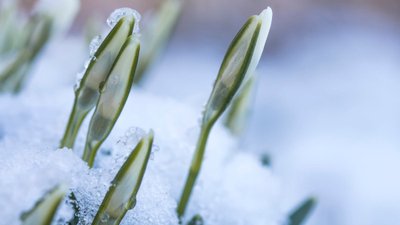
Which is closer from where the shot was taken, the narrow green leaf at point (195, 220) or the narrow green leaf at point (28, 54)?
the narrow green leaf at point (195, 220)

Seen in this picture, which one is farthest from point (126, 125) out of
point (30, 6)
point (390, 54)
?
point (30, 6)

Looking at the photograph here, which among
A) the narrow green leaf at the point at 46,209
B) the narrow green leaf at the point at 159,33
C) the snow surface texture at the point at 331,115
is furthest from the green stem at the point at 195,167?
the snow surface texture at the point at 331,115

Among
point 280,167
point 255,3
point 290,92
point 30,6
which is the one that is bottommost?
point 280,167

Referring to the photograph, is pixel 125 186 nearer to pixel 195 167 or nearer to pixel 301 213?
pixel 195 167

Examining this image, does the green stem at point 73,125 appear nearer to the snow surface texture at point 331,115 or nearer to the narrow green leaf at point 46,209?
the narrow green leaf at point 46,209

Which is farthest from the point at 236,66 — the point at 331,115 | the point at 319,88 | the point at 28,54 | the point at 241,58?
the point at 319,88

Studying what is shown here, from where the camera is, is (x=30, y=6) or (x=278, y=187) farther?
(x=30, y=6)

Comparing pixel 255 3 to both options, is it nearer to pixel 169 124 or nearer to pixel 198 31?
pixel 198 31
